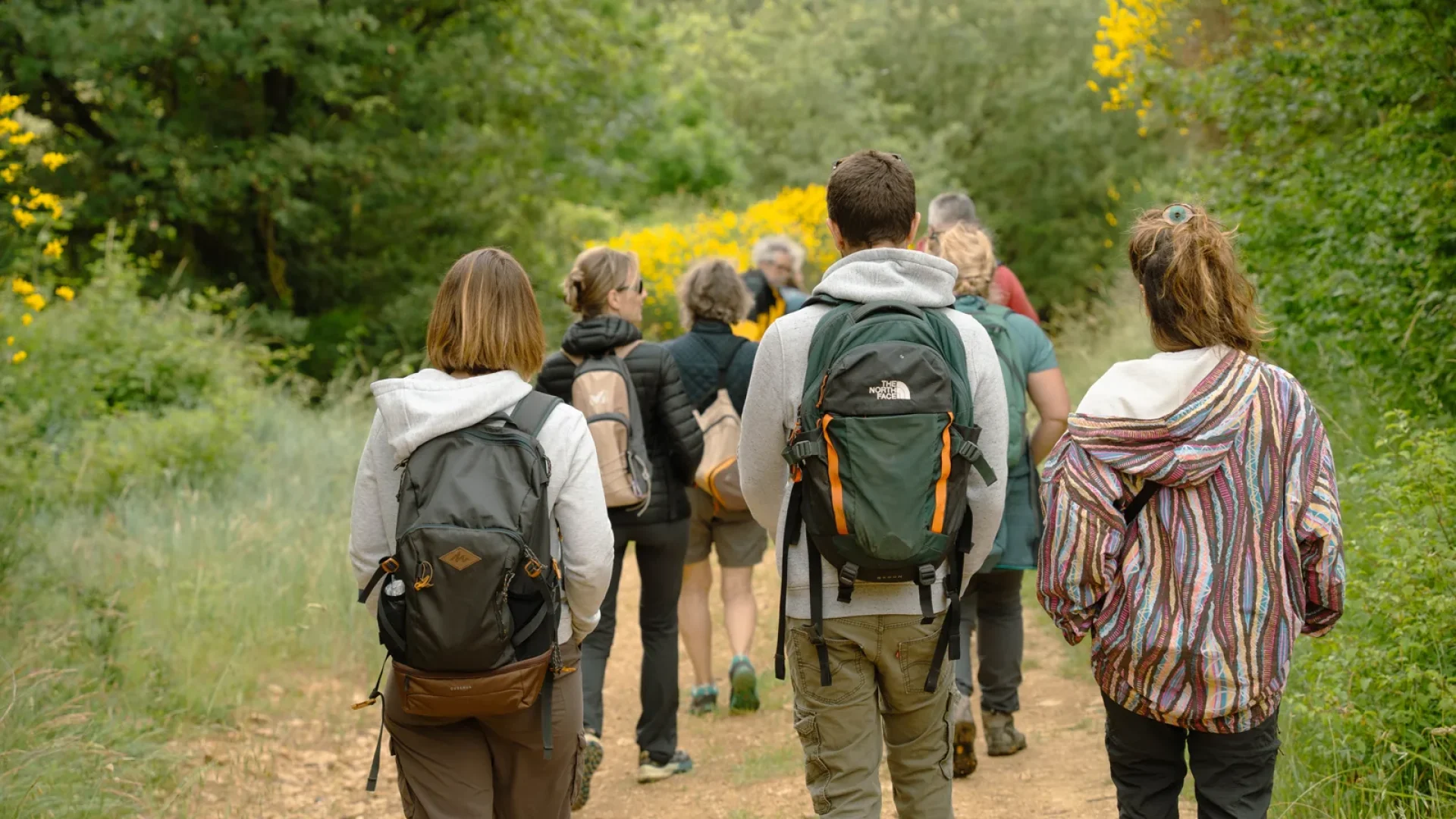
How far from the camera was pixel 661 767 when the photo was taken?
18.0 feet

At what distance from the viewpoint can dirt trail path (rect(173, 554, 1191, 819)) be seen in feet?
16.4

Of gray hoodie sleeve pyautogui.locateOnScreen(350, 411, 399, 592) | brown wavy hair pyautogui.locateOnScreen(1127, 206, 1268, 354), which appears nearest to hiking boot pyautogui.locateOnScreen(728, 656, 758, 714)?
gray hoodie sleeve pyautogui.locateOnScreen(350, 411, 399, 592)

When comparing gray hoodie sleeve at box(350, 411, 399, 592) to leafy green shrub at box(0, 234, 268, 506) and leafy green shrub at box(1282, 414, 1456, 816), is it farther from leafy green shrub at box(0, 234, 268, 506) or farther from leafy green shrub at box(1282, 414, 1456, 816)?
leafy green shrub at box(0, 234, 268, 506)

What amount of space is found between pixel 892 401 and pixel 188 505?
6.30 meters

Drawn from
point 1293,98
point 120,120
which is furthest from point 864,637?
point 120,120

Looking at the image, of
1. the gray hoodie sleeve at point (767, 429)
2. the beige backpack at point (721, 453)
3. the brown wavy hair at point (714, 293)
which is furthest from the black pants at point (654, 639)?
the gray hoodie sleeve at point (767, 429)

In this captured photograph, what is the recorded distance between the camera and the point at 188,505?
809cm

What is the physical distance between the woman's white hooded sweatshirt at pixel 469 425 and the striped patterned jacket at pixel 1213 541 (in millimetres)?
1119

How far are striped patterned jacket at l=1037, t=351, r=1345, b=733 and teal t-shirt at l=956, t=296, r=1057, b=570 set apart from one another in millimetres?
1976

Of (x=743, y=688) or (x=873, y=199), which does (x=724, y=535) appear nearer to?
(x=743, y=688)

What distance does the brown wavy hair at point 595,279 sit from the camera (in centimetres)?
515

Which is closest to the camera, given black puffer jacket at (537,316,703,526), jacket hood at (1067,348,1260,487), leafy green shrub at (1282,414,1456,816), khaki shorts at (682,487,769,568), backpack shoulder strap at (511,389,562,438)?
jacket hood at (1067,348,1260,487)

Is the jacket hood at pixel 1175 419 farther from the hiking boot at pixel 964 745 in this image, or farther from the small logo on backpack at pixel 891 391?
the hiking boot at pixel 964 745

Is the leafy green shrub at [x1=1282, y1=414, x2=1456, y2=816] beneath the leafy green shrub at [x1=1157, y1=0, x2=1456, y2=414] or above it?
beneath
